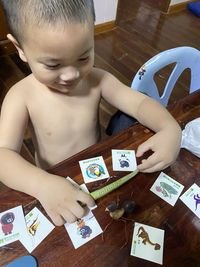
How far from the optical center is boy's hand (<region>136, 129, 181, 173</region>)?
679mm

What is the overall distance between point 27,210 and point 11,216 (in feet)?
0.11

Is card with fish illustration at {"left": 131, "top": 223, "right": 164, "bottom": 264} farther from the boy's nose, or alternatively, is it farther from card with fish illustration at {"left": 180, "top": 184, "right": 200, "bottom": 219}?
the boy's nose

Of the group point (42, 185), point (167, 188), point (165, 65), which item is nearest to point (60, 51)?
point (42, 185)

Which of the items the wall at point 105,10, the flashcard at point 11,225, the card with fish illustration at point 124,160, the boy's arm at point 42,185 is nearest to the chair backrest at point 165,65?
the card with fish illustration at point 124,160

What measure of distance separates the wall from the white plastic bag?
2.15 meters

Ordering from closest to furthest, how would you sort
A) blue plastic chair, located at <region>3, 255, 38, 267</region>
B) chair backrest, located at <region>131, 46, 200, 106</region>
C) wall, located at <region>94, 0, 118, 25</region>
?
blue plastic chair, located at <region>3, 255, 38, 267</region>, chair backrest, located at <region>131, 46, 200, 106</region>, wall, located at <region>94, 0, 118, 25</region>

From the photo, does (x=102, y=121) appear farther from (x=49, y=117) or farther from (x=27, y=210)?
(x=27, y=210)

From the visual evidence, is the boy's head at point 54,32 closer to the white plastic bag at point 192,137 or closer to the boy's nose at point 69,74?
the boy's nose at point 69,74

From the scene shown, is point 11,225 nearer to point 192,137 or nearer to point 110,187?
point 110,187

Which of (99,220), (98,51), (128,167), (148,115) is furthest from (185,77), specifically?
(99,220)

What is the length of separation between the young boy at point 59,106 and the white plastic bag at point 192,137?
0.05 metres

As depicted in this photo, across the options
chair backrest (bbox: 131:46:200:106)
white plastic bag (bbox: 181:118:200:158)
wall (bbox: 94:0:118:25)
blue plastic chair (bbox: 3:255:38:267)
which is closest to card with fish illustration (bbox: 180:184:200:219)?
white plastic bag (bbox: 181:118:200:158)

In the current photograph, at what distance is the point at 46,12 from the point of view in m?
0.54

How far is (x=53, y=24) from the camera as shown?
1.77 ft
